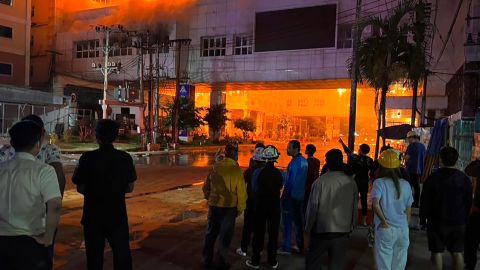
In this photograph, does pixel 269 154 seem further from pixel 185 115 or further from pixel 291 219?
pixel 185 115

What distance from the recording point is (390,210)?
4.32 metres

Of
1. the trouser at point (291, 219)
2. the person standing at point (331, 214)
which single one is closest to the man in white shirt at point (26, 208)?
the person standing at point (331, 214)

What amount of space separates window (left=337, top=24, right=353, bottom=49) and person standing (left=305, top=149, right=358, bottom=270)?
30.6m

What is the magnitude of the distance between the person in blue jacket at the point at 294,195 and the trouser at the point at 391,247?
1.77 meters

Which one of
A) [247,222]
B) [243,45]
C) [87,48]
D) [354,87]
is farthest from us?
[87,48]

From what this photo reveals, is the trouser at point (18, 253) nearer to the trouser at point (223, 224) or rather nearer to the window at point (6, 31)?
the trouser at point (223, 224)

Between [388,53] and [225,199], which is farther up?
[388,53]

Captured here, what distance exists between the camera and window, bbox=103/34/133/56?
40.3 meters

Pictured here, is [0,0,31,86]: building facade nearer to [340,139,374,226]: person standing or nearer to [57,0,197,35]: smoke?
[57,0,197,35]: smoke

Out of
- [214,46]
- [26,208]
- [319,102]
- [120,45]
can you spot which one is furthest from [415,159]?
[319,102]

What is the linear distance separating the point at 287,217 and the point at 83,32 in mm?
45092

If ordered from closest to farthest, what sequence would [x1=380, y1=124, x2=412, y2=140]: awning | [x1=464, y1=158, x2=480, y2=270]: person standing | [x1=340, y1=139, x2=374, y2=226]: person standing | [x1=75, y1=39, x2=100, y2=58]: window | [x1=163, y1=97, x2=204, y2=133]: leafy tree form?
1. [x1=464, y1=158, x2=480, y2=270]: person standing
2. [x1=340, y1=139, x2=374, y2=226]: person standing
3. [x1=380, y1=124, x2=412, y2=140]: awning
4. [x1=163, y1=97, x2=204, y2=133]: leafy tree
5. [x1=75, y1=39, x2=100, y2=58]: window

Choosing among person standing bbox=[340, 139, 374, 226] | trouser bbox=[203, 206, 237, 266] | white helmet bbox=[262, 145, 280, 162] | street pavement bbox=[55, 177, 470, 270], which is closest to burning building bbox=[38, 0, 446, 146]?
person standing bbox=[340, 139, 374, 226]

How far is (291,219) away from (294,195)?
1.25 ft
